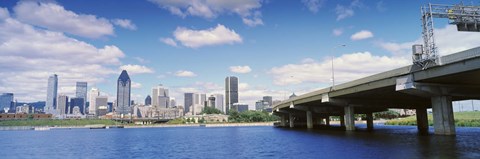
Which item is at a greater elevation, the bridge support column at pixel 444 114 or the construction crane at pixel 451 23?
the construction crane at pixel 451 23

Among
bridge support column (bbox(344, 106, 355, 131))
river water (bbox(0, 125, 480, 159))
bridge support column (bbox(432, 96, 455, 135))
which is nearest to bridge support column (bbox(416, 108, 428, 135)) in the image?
bridge support column (bbox(344, 106, 355, 131))

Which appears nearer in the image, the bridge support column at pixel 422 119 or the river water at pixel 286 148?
the river water at pixel 286 148

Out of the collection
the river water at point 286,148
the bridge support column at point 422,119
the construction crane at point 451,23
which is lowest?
the river water at point 286,148

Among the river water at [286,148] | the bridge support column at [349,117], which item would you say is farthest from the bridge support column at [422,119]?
the river water at [286,148]

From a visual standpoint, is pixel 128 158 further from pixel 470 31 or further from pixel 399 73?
pixel 470 31

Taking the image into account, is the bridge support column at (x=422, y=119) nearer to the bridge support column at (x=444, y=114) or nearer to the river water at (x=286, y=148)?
the river water at (x=286, y=148)

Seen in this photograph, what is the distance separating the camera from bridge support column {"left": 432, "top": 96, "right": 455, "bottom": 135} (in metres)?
55.4

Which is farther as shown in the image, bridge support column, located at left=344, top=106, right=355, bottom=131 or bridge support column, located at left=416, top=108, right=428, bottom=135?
bridge support column, located at left=416, top=108, right=428, bottom=135

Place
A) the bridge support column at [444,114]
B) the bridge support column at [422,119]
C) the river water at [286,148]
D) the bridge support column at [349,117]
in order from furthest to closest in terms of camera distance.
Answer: the bridge support column at [422,119]
the bridge support column at [349,117]
the bridge support column at [444,114]
the river water at [286,148]

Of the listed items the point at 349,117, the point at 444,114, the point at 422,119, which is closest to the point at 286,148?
the point at 444,114

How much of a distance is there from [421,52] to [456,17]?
593 centimetres

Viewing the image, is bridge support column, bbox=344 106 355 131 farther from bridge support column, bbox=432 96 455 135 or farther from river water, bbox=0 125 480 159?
bridge support column, bbox=432 96 455 135

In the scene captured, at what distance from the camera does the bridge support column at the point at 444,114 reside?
55.4 m

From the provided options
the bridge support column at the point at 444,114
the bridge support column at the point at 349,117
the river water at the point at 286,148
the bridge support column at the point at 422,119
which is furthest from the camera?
the bridge support column at the point at 422,119
